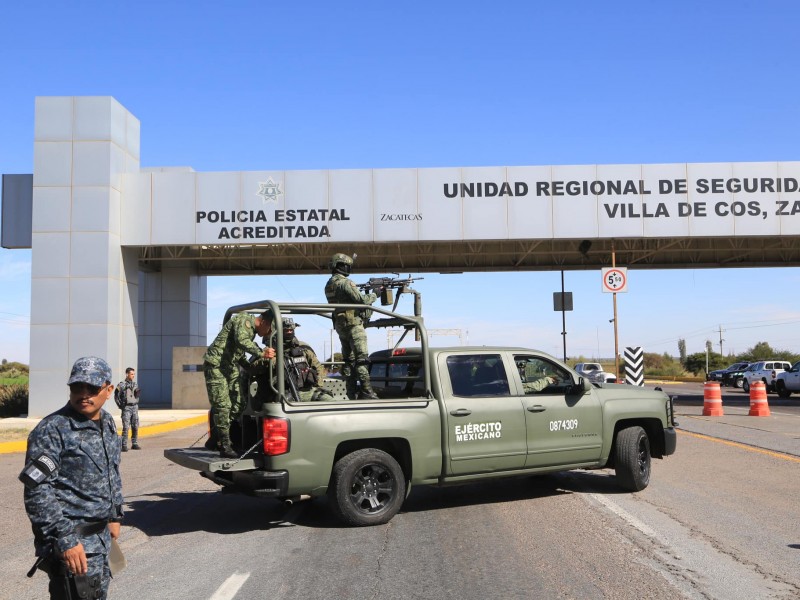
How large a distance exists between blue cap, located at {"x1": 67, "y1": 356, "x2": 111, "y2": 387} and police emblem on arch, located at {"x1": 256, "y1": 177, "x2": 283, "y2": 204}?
65.0 ft

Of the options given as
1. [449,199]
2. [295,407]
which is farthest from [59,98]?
[295,407]

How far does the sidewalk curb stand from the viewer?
15.1 metres

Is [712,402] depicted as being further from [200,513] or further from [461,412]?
[200,513]

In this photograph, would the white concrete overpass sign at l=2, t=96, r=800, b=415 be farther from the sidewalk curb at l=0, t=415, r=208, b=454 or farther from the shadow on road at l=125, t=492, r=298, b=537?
the shadow on road at l=125, t=492, r=298, b=537

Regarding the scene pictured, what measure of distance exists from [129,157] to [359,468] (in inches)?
766

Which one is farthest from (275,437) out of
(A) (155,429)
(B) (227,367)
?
(A) (155,429)

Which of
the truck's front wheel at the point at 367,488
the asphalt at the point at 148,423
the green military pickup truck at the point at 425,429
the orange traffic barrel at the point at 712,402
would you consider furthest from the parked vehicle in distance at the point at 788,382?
the truck's front wheel at the point at 367,488

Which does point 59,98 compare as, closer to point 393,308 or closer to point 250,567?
point 393,308

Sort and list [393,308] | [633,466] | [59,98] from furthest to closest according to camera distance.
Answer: [59,98]
[393,308]
[633,466]

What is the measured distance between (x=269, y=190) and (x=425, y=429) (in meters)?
16.8

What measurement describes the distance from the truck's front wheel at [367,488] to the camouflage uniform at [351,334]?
934 millimetres

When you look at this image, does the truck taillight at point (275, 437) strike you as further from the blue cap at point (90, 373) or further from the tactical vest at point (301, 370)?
the blue cap at point (90, 373)

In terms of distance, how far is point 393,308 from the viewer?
31.7 feet

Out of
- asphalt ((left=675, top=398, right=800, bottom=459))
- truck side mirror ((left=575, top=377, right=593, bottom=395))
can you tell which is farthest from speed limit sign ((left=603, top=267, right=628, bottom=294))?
truck side mirror ((left=575, top=377, right=593, bottom=395))
